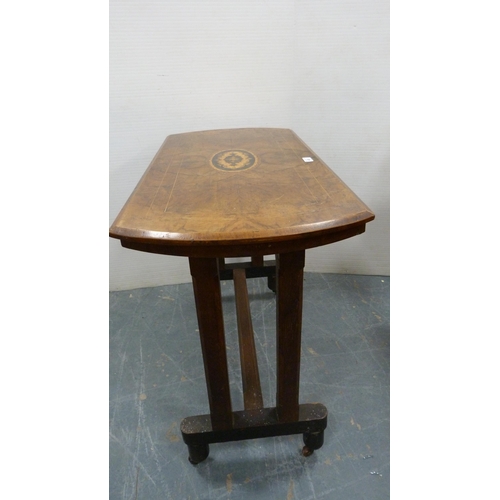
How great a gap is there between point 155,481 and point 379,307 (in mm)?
1270

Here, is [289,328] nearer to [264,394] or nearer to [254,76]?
[264,394]

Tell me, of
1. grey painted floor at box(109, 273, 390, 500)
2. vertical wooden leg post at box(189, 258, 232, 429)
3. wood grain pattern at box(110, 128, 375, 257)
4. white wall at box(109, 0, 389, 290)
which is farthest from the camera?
white wall at box(109, 0, 389, 290)

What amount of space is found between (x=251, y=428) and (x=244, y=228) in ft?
2.33

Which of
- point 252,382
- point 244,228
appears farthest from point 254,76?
point 252,382

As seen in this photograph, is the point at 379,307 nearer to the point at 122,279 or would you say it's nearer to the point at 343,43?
the point at 343,43

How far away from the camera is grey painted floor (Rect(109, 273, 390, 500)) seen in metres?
1.15

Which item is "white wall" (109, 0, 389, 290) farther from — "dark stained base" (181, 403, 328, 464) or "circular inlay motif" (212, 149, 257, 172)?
"dark stained base" (181, 403, 328, 464)

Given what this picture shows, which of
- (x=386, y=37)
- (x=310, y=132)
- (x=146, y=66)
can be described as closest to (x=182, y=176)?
(x=146, y=66)

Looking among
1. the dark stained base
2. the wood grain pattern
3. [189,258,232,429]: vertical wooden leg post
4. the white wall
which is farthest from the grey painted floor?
the wood grain pattern

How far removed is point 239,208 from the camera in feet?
2.89

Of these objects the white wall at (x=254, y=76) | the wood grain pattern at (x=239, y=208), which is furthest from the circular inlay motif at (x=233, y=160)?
the white wall at (x=254, y=76)

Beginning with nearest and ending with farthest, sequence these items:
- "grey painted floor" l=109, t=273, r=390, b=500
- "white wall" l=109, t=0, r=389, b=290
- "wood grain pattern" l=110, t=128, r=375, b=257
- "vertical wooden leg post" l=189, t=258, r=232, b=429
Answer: "wood grain pattern" l=110, t=128, r=375, b=257 → "vertical wooden leg post" l=189, t=258, r=232, b=429 → "grey painted floor" l=109, t=273, r=390, b=500 → "white wall" l=109, t=0, r=389, b=290

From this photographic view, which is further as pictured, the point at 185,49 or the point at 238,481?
the point at 185,49

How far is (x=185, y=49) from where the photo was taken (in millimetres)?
1658
